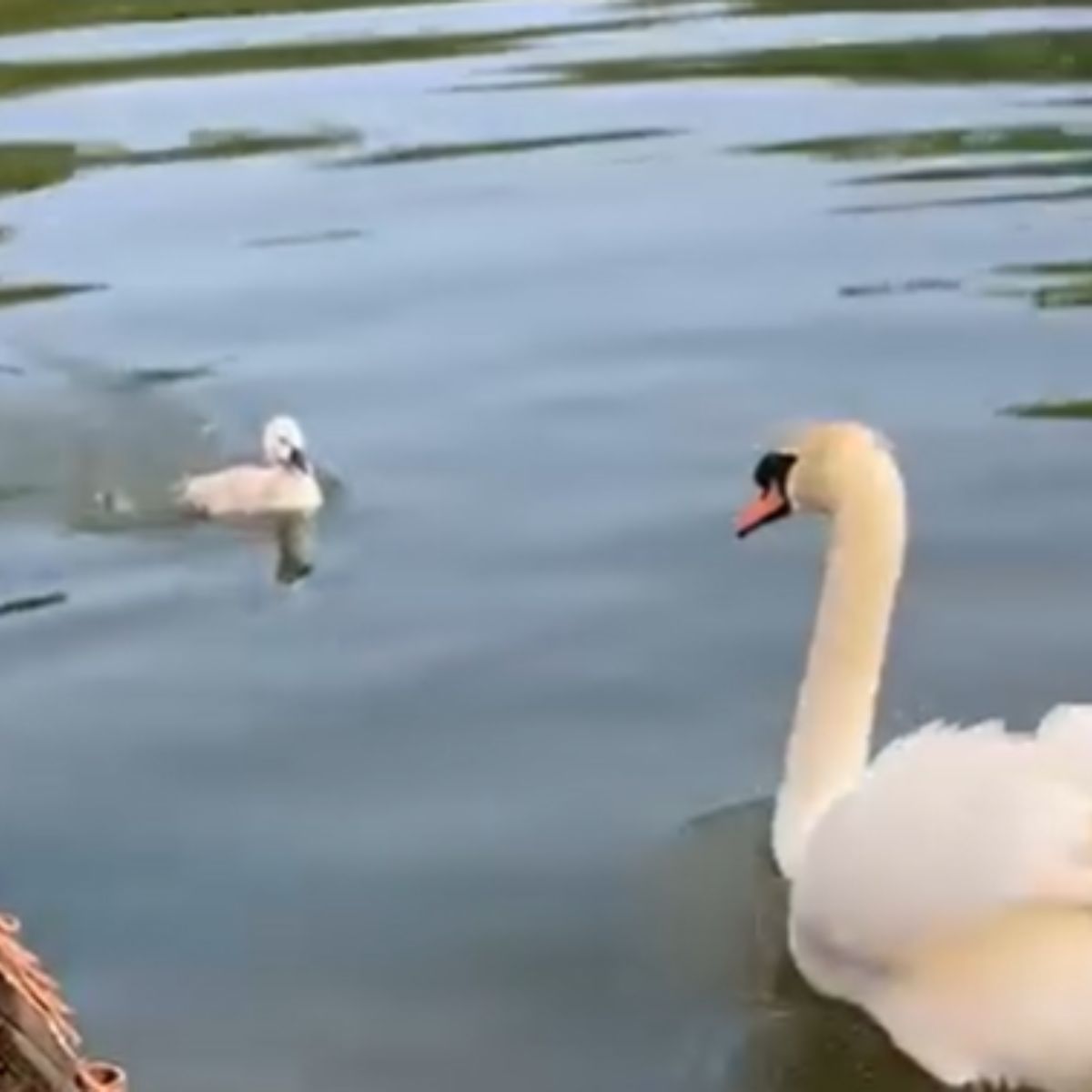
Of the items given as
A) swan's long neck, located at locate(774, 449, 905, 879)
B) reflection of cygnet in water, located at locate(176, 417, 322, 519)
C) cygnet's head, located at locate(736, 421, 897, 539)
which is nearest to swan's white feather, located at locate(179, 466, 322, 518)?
reflection of cygnet in water, located at locate(176, 417, 322, 519)

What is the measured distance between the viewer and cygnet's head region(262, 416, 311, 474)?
8.46 meters

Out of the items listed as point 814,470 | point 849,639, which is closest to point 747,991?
point 849,639

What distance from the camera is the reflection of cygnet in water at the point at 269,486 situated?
330 inches

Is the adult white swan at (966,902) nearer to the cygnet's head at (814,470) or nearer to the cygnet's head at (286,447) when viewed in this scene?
the cygnet's head at (814,470)

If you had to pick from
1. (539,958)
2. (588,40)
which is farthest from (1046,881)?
(588,40)

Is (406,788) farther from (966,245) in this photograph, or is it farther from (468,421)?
(966,245)

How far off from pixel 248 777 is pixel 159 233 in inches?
227

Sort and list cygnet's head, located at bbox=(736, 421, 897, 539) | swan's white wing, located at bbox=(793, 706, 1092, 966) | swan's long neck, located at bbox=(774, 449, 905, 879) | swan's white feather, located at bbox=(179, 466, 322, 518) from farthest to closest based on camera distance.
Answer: swan's white feather, located at bbox=(179, 466, 322, 518), cygnet's head, located at bbox=(736, 421, 897, 539), swan's long neck, located at bbox=(774, 449, 905, 879), swan's white wing, located at bbox=(793, 706, 1092, 966)

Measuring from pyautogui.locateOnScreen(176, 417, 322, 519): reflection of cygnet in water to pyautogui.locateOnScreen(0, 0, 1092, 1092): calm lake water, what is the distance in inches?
3.8

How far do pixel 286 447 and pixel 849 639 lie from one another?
9.52ft

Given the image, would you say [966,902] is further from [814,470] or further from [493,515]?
[493,515]

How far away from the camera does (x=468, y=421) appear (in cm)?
909

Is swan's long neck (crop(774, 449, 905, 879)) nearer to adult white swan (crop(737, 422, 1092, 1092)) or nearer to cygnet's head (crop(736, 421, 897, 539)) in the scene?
cygnet's head (crop(736, 421, 897, 539))

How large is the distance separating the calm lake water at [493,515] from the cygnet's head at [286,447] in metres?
0.18
